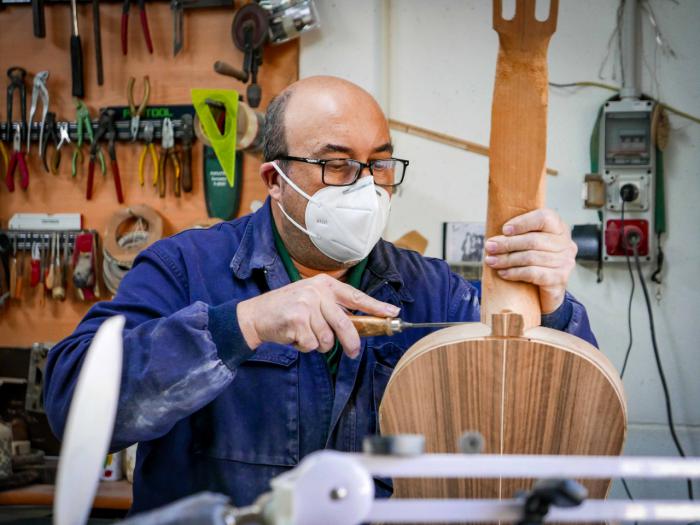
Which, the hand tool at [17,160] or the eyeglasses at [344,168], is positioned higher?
the hand tool at [17,160]

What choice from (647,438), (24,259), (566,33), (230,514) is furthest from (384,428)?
(24,259)

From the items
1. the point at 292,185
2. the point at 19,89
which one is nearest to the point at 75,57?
the point at 19,89

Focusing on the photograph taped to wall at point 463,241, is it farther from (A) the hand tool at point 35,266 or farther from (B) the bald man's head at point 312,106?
(A) the hand tool at point 35,266

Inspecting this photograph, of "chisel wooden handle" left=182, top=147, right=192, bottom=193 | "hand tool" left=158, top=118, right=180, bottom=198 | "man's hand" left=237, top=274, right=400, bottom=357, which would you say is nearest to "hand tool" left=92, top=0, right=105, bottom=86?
"hand tool" left=158, top=118, right=180, bottom=198

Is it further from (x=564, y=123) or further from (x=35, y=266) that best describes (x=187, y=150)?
(x=564, y=123)

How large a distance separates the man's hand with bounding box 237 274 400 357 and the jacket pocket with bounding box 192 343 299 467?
0.35m

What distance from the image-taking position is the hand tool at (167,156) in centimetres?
284

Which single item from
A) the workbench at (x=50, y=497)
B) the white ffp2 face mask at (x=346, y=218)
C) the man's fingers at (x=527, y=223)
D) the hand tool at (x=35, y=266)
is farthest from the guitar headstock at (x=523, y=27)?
the hand tool at (x=35, y=266)

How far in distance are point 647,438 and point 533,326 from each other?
1.91m

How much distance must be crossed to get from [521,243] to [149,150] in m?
2.16

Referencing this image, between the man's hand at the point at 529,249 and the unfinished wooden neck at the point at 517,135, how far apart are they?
13 millimetres

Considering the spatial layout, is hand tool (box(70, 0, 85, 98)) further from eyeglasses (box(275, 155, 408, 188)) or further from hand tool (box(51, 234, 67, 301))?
eyeglasses (box(275, 155, 408, 188))

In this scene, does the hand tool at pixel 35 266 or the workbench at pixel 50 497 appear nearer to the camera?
the workbench at pixel 50 497

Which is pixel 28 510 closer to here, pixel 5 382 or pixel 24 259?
pixel 5 382
